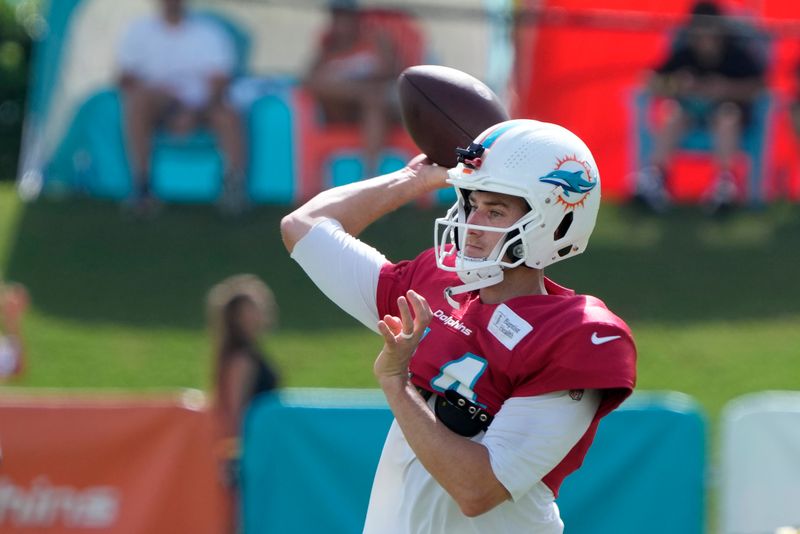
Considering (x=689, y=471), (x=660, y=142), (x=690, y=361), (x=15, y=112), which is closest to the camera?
(x=689, y=471)

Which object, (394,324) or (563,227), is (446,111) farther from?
(394,324)

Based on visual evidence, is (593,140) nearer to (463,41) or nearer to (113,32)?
(463,41)

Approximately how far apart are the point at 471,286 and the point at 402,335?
276 millimetres

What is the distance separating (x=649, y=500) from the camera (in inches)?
212

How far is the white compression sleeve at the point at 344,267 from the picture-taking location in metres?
3.18

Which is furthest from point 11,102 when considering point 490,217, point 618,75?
point 490,217

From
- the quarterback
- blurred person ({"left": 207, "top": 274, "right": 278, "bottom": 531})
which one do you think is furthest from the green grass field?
the quarterback

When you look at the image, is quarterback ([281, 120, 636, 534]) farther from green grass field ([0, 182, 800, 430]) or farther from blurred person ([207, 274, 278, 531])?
green grass field ([0, 182, 800, 430])

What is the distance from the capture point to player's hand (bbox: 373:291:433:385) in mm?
2701

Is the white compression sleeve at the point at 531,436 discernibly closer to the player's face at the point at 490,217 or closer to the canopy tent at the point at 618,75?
the player's face at the point at 490,217

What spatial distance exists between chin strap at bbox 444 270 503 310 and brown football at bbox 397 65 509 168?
47 centimetres

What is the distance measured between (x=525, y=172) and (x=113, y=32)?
781cm

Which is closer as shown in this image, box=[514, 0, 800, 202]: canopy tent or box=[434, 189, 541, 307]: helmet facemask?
box=[434, 189, 541, 307]: helmet facemask

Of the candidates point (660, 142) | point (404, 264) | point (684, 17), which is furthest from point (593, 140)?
point (404, 264)
